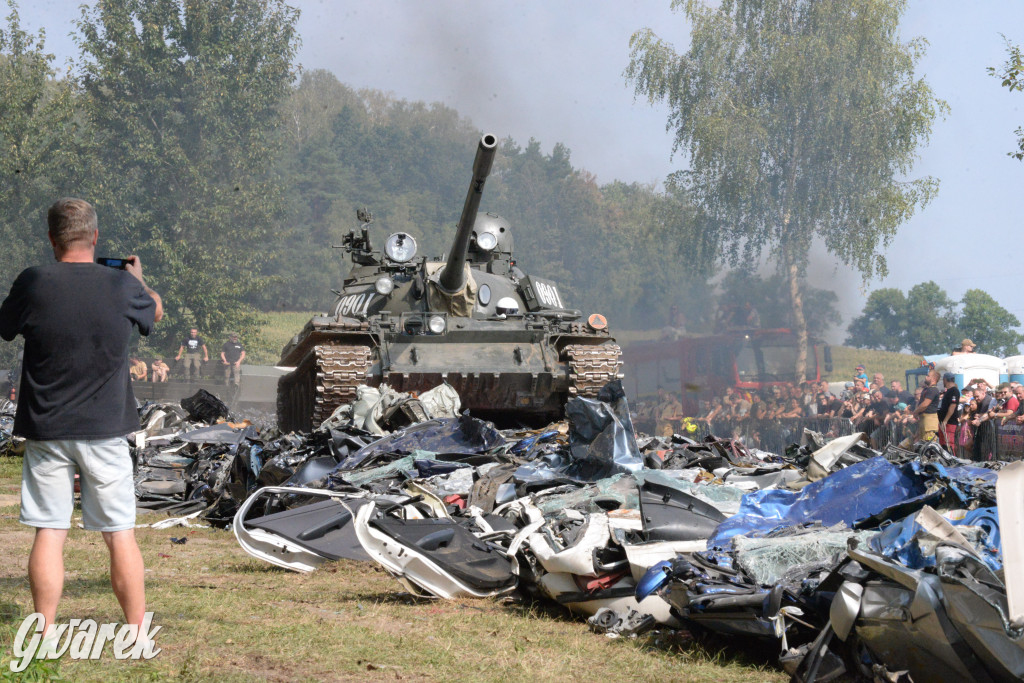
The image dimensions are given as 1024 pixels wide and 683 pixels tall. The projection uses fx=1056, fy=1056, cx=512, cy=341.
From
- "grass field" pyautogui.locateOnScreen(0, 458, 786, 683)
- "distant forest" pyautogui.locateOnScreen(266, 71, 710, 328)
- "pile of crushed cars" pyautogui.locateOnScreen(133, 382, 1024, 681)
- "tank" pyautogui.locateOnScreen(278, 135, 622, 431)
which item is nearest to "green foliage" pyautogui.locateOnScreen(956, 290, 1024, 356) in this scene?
"distant forest" pyautogui.locateOnScreen(266, 71, 710, 328)

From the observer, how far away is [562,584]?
459 cm

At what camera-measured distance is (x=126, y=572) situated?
12.3 feet

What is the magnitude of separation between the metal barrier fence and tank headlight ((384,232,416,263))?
4728 millimetres

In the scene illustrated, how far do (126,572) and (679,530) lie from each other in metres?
2.30

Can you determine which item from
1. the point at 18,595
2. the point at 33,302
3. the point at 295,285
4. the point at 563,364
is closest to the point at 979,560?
the point at 33,302

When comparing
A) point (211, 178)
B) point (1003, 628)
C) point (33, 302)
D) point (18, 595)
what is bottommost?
point (18, 595)

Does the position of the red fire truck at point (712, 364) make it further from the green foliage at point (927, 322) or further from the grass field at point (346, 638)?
the grass field at point (346, 638)

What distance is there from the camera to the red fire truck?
27.8m

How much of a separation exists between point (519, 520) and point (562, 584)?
3.69 ft

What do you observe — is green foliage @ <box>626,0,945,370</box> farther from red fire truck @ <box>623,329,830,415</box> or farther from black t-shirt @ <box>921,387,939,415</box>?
black t-shirt @ <box>921,387,939,415</box>

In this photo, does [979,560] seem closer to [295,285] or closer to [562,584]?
[562,584]

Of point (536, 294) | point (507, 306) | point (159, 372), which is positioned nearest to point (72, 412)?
point (507, 306)

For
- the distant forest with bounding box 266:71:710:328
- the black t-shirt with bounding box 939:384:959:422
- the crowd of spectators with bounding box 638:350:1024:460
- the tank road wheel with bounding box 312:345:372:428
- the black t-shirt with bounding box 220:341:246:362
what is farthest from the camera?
the distant forest with bounding box 266:71:710:328

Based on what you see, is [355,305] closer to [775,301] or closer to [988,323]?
[775,301]
